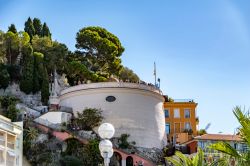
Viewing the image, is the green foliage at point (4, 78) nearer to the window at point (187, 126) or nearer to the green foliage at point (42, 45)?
the green foliage at point (42, 45)

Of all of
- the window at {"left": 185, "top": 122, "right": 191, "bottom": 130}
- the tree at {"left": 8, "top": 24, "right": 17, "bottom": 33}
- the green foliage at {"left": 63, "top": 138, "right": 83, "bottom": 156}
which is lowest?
the green foliage at {"left": 63, "top": 138, "right": 83, "bottom": 156}

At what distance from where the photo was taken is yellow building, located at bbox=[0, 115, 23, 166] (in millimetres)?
45875

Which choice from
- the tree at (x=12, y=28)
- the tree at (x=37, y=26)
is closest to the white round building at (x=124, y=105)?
the tree at (x=12, y=28)

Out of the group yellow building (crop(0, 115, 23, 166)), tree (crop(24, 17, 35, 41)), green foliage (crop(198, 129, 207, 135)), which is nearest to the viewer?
yellow building (crop(0, 115, 23, 166))

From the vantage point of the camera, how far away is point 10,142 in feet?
159

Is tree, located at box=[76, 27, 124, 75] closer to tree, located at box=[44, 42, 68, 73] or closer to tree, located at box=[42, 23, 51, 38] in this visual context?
tree, located at box=[44, 42, 68, 73]

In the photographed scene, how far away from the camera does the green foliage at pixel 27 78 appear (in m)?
64.9

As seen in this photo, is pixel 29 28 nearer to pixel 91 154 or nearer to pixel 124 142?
pixel 124 142

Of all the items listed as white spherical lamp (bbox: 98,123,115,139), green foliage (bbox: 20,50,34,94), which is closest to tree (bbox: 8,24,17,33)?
green foliage (bbox: 20,50,34,94)

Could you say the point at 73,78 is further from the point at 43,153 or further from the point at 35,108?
the point at 43,153

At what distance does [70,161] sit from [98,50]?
2427 centimetres

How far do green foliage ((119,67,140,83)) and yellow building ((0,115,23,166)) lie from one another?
32.1m

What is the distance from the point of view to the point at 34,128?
5409cm

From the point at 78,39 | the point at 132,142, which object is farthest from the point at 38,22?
the point at 132,142
